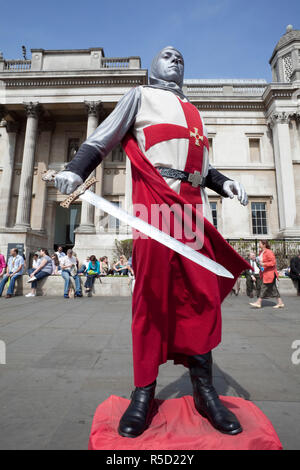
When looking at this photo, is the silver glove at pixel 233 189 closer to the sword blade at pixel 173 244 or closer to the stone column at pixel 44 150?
the sword blade at pixel 173 244

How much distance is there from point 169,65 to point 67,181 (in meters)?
1.18

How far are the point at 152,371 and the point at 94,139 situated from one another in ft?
4.34

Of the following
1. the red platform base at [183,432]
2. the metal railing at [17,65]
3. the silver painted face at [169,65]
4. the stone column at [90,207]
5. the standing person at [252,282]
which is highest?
the metal railing at [17,65]

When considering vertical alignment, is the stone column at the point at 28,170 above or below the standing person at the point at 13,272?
above

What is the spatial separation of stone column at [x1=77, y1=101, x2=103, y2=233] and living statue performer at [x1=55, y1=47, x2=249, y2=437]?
1293cm

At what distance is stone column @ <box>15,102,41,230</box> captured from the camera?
15.8 meters

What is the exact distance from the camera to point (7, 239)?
1441cm

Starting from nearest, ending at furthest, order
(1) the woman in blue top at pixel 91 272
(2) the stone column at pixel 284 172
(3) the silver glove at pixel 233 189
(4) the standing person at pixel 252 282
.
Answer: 1. (3) the silver glove at pixel 233 189
2. (4) the standing person at pixel 252 282
3. (1) the woman in blue top at pixel 91 272
4. (2) the stone column at pixel 284 172

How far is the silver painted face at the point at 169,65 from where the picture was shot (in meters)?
1.87

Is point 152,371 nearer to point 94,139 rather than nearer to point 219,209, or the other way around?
point 94,139

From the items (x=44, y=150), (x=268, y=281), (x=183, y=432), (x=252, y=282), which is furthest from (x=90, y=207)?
(x=183, y=432)

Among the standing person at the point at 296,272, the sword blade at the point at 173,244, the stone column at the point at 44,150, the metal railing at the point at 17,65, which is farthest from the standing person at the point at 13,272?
the metal railing at the point at 17,65

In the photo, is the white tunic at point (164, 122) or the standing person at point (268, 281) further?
the standing person at point (268, 281)

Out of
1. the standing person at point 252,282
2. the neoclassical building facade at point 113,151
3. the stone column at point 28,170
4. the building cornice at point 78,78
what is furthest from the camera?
the neoclassical building facade at point 113,151
